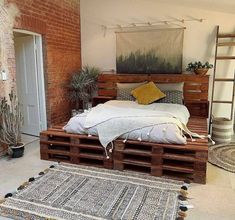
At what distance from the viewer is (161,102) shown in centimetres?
425

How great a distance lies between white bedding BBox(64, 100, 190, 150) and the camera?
2795mm

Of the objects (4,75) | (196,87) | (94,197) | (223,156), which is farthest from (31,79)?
(223,156)

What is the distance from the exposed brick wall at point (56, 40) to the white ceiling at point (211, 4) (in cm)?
193

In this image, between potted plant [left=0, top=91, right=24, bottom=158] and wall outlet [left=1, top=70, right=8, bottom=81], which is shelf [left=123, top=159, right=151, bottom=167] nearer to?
potted plant [left=0, top=91, right=24, bottom=158]

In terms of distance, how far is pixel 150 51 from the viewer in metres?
4.85

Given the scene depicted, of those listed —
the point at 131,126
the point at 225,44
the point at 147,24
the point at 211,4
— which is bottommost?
the point at 131,126

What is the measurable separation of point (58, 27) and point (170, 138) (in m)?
3.18

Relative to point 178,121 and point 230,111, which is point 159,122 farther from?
point 230,111

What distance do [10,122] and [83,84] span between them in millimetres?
1795

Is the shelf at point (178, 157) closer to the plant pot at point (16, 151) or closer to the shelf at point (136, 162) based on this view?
the shelf at point (136, 162)

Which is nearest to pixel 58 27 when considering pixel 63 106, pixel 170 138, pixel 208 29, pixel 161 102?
pixel 63 106

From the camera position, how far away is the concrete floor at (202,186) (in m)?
2.14

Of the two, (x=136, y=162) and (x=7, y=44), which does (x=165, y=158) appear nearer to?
(x=136, y=162)

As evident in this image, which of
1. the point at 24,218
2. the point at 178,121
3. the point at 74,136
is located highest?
the point at 178,121
